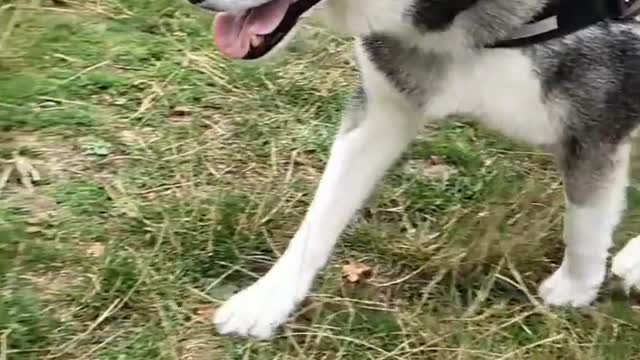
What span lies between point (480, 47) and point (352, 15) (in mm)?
205

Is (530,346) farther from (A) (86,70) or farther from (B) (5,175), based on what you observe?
(A) (86,70)

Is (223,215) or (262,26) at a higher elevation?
(262,26)

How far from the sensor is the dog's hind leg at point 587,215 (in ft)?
6.64

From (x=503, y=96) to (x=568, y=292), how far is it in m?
0.48

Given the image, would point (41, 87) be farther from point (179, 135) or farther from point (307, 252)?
point (307, 252)

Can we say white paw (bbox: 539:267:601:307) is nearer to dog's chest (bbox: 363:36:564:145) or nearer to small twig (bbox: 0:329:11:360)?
dog's chest (bbox: 363:36:564:145)

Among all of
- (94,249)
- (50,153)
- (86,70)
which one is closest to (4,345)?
(94,249)

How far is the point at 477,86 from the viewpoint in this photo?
1.94 m

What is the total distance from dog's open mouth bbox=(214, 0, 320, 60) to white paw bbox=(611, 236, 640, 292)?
828 millimetres

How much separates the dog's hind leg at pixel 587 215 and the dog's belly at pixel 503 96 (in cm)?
7

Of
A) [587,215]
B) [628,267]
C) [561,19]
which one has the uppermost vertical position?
[561,19]

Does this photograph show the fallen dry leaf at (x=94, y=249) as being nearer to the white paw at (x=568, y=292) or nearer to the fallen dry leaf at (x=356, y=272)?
the fallen dry leaf at (x=356, y=272)

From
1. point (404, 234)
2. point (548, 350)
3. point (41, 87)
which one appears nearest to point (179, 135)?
point (41, 87)

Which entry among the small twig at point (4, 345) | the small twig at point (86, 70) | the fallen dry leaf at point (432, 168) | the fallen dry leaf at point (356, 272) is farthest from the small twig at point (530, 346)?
the small twig at point (86, 70)
